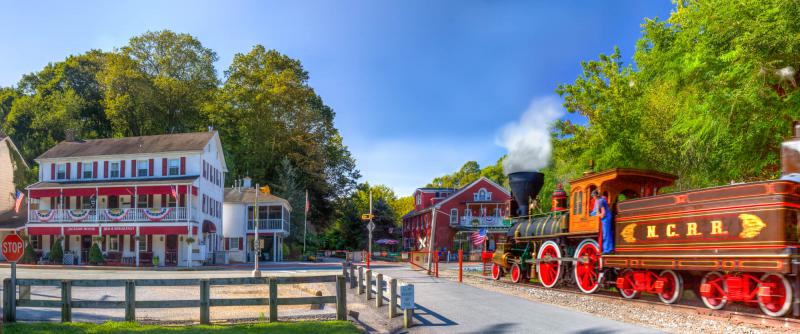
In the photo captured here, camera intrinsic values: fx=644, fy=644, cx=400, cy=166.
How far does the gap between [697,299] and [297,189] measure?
4645 cm

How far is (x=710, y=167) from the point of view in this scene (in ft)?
74.3

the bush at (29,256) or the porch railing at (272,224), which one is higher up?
the porch railing at (272,224)

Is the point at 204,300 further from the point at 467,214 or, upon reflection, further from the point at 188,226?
the point at 467,214

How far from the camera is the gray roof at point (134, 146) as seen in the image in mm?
42750

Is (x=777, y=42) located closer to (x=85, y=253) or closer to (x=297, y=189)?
(x=85, y=253)

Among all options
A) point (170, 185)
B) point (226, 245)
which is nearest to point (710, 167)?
point (170, 185)

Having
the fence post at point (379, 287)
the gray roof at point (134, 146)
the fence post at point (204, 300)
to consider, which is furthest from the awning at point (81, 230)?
the fence post at point (204, 300)

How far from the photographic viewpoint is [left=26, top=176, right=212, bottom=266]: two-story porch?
40.2 metres

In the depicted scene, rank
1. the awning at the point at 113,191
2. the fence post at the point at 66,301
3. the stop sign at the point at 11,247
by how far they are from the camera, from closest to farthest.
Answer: the fence post at the point at 66,301
the stop sign at the point at 11,247
the awning at the point at 113,191

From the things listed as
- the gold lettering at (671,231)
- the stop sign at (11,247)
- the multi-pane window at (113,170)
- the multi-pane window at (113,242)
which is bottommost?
the multi-pane window at (113,242)

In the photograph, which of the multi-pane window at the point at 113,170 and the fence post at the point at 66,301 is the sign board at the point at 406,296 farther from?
the multi-pane window at the point at 113,170

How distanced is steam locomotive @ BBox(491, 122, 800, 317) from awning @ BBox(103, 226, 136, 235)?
92.4ft

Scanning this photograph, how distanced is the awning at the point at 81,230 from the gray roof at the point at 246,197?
11.4 m

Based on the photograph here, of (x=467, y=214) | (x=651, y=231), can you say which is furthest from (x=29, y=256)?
(x=651, y=231)
